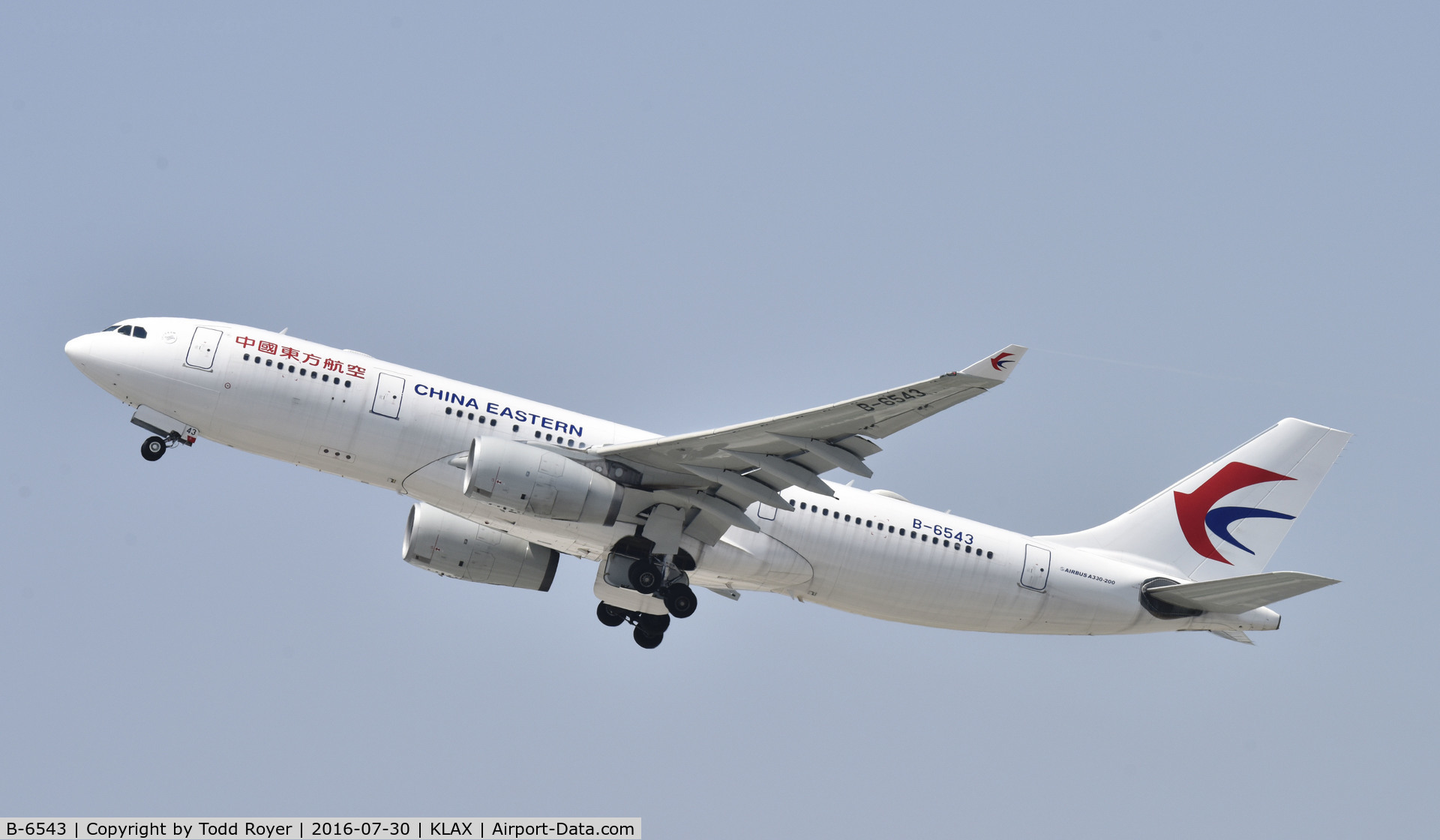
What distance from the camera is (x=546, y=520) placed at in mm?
28578

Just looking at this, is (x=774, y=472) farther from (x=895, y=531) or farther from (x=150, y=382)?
(x=150, y=382)

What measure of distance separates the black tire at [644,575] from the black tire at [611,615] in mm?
4613

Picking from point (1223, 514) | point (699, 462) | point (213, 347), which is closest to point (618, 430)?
point (699, 462)

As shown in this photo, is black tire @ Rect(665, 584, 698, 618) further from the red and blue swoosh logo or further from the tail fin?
the tail fin

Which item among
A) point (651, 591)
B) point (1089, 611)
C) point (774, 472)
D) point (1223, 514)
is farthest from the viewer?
point (1223, 514)

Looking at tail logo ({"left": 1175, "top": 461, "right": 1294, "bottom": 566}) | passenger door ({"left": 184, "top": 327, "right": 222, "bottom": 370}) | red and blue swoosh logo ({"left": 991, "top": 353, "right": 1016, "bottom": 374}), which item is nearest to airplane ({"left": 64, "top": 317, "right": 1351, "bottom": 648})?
passenger door ({"left": 184, "top": 327, "right": 222, "bottom": 370})

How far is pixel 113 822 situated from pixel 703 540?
544 inches

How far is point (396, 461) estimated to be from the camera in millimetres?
28375

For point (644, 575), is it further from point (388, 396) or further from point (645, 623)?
point (388, 396)

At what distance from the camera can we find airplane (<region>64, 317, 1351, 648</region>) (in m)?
27.7

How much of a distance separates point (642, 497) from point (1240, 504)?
52.3 ft

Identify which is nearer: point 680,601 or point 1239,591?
point 680,601

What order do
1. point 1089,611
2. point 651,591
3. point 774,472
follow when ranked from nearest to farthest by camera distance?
point 774,472 < point 651,591 < point 1089,611

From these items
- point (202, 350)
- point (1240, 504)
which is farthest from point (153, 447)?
point (1240, 504)
